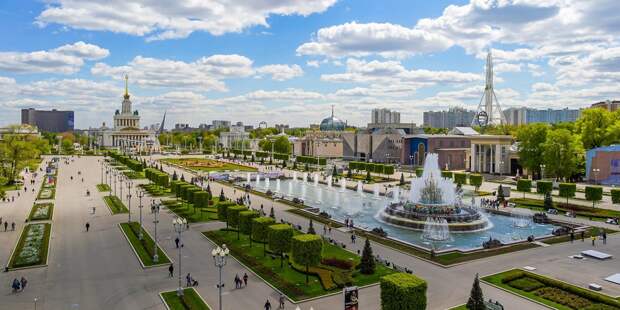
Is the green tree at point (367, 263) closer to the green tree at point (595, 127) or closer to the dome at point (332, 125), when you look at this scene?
the green tree at point (595, 127)

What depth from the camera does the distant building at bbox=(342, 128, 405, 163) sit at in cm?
12962

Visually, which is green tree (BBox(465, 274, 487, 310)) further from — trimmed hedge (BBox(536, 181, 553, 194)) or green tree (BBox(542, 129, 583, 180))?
green tree (BBox(542, 129, 583, 180))

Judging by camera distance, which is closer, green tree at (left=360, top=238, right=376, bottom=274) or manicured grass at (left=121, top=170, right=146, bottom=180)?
green tree at (left=360, top=238, right=376, bottom=274)

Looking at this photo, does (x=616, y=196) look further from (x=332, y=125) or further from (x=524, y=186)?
(x=332, y=125)

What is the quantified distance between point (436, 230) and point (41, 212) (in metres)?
45.6

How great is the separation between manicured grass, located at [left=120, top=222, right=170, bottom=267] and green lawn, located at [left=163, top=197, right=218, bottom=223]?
20.2 ft

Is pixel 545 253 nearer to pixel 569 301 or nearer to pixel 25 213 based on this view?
pixel 569 301

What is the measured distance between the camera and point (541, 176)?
290ft

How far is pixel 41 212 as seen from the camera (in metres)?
55.5

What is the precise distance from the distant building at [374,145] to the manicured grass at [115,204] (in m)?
80.3

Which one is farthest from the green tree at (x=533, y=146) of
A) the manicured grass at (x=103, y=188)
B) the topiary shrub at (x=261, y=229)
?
the manicured grass at (x=103, y=188)

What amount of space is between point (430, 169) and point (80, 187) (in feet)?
199

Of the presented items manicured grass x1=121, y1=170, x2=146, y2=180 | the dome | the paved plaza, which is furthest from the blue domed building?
the paved plaza

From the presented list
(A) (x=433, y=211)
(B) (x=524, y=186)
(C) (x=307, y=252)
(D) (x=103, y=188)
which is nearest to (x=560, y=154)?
Answer: (B) (x=524, y=186)
